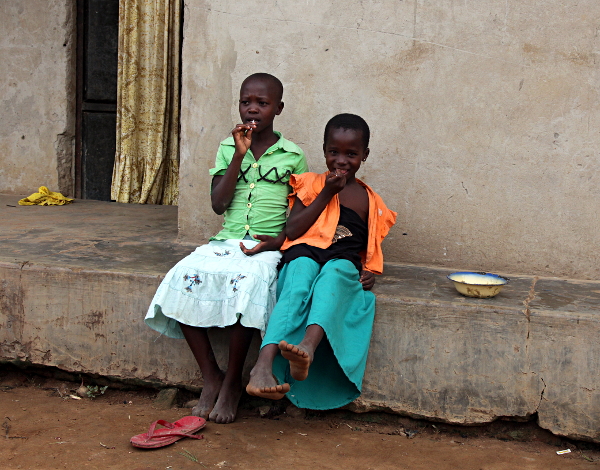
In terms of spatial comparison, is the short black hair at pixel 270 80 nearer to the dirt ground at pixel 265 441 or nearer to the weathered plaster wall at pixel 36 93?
the dirt ground at pixel 265 441

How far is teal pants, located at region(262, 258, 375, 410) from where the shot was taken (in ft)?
7.57

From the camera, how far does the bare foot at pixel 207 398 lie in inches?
97.7

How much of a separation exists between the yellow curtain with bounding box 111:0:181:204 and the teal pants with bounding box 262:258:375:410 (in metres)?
2.78

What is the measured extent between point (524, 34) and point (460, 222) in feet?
3.01

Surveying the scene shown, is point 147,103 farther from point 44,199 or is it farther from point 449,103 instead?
point 449,103

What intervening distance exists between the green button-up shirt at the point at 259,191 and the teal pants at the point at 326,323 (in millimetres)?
297

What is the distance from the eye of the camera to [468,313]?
244 centimetres

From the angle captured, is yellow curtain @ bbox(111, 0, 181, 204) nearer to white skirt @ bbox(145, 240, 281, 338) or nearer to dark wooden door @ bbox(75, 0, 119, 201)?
dark wooden door @ bbox(75, 0, 119, 201)

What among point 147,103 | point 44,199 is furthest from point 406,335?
point 44,199

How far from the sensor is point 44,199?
4844 mm

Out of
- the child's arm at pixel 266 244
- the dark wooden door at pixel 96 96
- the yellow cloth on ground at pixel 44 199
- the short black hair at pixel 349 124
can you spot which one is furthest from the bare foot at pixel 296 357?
the dark wooden door at pixel 96 96

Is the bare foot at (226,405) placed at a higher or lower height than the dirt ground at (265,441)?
higher

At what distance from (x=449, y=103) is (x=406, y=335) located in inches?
46.9

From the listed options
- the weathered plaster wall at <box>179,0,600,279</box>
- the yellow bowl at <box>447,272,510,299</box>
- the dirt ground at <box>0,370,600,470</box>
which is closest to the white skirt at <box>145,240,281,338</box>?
the dirt ground at <box>0,370,600,470</box>
